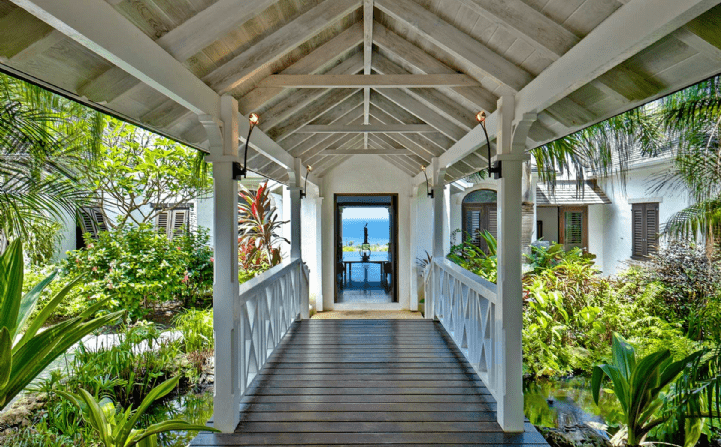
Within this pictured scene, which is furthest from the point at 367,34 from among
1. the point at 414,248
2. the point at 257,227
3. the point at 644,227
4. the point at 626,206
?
the point at 626,206

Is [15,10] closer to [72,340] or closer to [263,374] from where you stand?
[72,340]

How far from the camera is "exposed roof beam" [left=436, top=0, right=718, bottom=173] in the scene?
59.6 inches

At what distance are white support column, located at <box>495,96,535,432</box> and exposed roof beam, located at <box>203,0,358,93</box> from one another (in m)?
1.30

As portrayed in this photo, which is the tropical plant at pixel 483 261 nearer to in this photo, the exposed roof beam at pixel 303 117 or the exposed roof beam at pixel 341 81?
the exposed roof beam at pixel 303 117

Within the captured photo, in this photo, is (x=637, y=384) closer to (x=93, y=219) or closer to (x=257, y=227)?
(x=257, y=227)

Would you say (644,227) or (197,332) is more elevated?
(644,227)

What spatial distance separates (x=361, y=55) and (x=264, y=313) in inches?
105

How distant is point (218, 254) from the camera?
2996mm

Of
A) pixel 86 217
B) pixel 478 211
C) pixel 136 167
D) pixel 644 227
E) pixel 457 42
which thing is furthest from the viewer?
pixel 478 211

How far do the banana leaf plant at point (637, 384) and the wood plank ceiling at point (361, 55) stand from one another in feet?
5.66

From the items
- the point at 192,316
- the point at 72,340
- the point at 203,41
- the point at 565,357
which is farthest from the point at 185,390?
the point at 565,357

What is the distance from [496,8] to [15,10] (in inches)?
84.5

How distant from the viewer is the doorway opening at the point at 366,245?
9312 mm

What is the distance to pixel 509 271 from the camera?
3023mm
